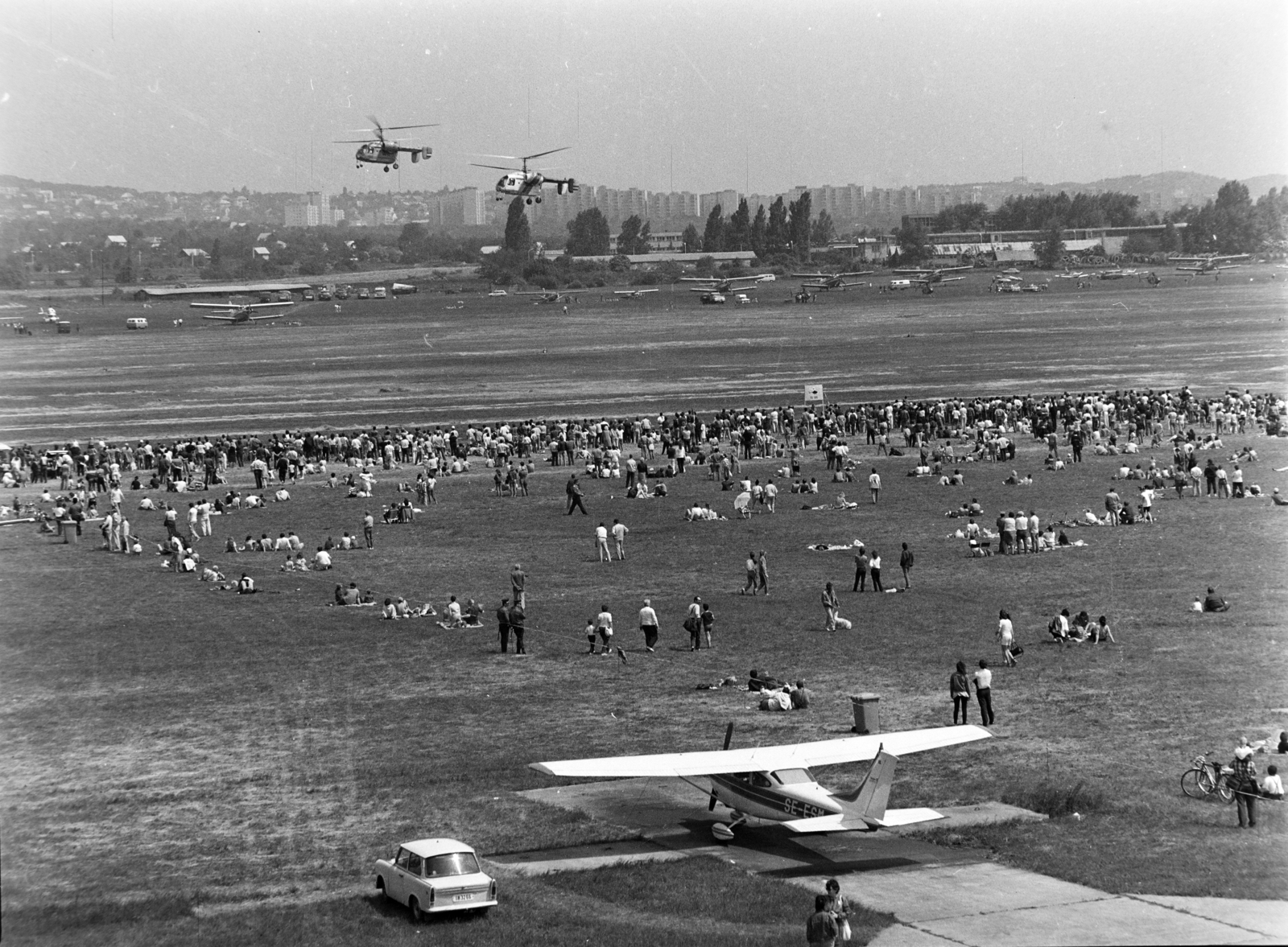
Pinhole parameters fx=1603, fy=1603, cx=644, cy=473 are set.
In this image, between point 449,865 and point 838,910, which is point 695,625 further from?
point 838,910

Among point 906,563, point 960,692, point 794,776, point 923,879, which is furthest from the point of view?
point 906,563

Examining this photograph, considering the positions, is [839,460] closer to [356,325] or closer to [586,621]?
[586,621]

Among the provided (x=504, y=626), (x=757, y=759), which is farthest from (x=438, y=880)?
(x=504, y=626)

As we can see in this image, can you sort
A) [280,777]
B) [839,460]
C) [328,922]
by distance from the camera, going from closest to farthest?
[328,922], [280,777], [839,460]

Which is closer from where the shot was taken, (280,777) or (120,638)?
(280,777)

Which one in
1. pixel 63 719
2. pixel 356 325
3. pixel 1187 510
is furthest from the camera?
pixel 356 325

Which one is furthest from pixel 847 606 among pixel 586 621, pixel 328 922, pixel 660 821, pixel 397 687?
pixel 328 922
